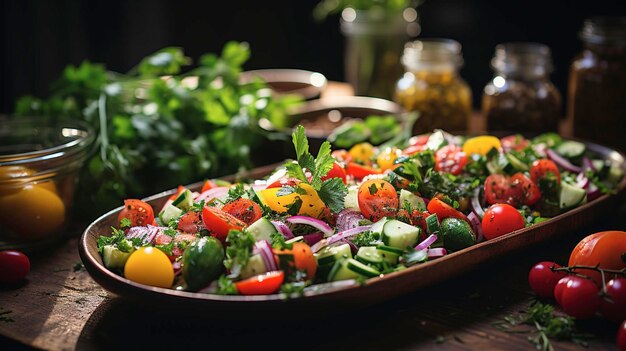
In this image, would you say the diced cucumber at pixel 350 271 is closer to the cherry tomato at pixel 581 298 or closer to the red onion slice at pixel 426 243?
the red onion slice at pixel 426 243

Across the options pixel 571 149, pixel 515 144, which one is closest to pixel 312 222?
pixel 515 144

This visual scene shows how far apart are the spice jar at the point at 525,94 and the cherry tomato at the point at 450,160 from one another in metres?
0.85

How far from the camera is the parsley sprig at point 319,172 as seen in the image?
81.2 inches

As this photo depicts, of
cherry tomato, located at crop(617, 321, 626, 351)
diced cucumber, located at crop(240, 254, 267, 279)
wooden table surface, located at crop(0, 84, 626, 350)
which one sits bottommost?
wooden table surface, located at crop(0, 84, 626, 350)

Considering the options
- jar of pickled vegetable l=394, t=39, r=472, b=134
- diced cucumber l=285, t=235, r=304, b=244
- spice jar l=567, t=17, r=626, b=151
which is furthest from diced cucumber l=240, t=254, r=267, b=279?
spice jar l=567, t=17, r=626, b=151

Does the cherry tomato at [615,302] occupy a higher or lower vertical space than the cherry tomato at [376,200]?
lower

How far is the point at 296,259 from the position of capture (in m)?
1.84

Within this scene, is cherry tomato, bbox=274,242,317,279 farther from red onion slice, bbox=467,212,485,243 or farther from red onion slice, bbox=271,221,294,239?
red onion slice, bbox=467,212,485,243

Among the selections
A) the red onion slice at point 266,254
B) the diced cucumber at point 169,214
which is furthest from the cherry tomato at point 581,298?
the diced cucumber at point 169,214

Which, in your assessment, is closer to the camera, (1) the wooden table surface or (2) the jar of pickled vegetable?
(1) the wooden table surface

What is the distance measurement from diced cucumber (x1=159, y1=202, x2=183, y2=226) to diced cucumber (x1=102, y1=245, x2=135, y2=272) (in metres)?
0.26

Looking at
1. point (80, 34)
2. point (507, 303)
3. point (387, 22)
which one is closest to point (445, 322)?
point (507, 303)

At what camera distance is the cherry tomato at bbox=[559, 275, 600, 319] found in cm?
185

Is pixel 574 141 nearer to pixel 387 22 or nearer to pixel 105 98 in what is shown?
pixel 387 22
